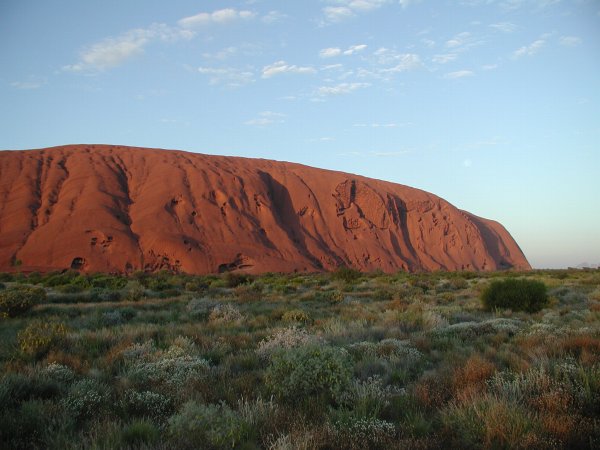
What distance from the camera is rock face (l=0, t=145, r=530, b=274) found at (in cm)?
4331

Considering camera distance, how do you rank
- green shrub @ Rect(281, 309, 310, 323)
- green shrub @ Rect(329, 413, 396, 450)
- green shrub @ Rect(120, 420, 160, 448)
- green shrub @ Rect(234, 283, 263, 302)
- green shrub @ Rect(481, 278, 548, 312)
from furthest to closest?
green shrub @ Rect(234, 283, 263, 302) < green shrub @ Rect(481, 278, 548, 312) < green shrub @ Rect(281, 309, 310, 323) < green shrub @ Rect(120, 420, 160, 448) < green shrub @ Rect(329, 413, 396, 450)

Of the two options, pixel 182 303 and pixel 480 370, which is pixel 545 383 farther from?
pixel 182 303

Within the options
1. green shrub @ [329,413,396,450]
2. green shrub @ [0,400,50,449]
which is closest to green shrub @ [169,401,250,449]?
green shrub @ [329,413,396,450]

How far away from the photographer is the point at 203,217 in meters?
50.9

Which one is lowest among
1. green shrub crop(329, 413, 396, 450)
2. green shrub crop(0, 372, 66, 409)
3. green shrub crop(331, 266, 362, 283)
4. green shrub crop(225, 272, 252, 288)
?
green shrub crop(225, 272, 252, 288)

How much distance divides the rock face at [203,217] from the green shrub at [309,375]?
132 feet

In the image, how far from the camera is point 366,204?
2707 inches

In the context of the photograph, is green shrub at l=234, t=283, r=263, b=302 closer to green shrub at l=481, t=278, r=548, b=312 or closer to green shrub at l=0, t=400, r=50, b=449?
green shrub at l=481, t=278, r=548, b=312

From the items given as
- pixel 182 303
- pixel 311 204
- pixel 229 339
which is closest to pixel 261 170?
pixel 311 204

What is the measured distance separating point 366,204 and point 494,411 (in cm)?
6586

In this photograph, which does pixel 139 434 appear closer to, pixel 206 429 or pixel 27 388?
pixel 206 429

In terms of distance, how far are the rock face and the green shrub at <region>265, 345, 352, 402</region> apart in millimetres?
40195

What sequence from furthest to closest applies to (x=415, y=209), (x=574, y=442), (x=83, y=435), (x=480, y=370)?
1. (x=415, y=209)
2. (x=480, y=370)
3. (x=83, y=435)
4. (x=574, y=442)

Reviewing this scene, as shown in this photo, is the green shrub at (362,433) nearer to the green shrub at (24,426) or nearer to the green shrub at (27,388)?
the green shrub at (24,426)
